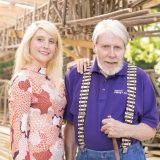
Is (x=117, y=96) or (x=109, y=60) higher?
(x=109, y=60)

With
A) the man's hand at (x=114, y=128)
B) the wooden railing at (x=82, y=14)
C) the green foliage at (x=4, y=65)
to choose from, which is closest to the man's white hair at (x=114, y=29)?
the man's hand at (x=114, y=128)

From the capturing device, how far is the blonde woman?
7.20ft

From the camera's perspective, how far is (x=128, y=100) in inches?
83.7

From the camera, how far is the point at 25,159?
7.15 feet

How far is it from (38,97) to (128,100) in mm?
450

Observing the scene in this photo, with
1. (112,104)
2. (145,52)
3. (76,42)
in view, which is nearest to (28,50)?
(112,104)

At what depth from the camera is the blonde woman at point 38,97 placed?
7.20 ft

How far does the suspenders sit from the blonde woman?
0.15m

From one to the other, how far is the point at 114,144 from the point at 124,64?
1.32 ft

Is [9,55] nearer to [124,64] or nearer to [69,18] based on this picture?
[69,18]

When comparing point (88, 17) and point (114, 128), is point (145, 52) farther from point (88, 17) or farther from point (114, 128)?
point (114, 128)

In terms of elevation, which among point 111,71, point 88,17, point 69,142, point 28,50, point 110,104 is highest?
point 88,17

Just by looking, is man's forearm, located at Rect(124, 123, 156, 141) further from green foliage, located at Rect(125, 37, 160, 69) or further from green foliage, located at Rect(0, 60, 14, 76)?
green foliage, located at Rect(0, 60, 14, 76)

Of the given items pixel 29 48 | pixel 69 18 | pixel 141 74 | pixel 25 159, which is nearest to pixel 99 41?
pixel 141 74
